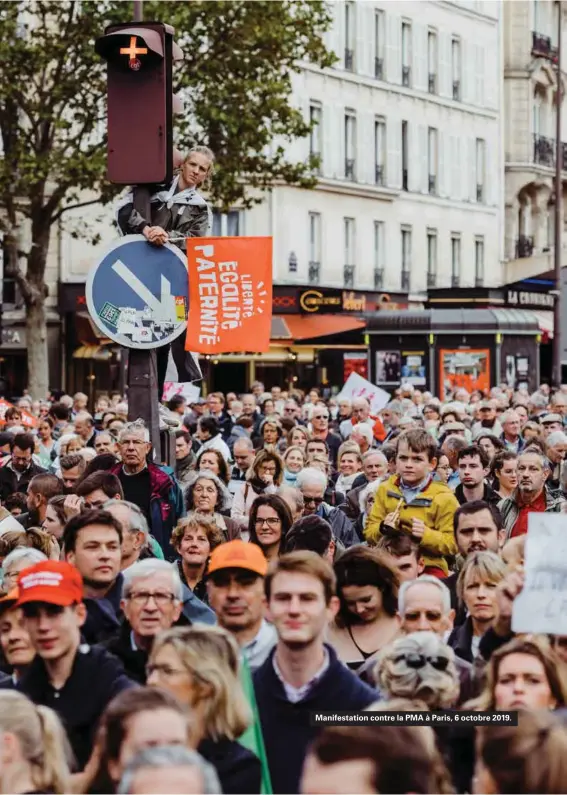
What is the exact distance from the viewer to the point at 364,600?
730 centimetres

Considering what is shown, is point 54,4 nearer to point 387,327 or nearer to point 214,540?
point 387,327

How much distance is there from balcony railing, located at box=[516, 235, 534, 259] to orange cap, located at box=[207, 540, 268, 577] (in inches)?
2175

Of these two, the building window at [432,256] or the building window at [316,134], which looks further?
the building window at [432,256]

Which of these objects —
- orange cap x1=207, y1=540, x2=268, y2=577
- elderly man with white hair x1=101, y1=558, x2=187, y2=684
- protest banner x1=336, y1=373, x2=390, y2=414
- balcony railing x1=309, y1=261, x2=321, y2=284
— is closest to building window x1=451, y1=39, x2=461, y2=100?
balcony railing x1=309, y1=261, x2=321, y2=284

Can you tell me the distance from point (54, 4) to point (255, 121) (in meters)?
5.23

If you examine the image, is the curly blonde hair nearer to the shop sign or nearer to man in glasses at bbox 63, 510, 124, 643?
man in glasses at bbox 63, 510, 124, 643

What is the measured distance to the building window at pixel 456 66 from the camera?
55.0 metres

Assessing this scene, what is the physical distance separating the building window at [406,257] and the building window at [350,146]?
3.25 metres

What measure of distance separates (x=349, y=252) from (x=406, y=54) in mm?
6240

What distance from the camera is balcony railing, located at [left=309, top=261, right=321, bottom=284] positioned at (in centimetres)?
5000

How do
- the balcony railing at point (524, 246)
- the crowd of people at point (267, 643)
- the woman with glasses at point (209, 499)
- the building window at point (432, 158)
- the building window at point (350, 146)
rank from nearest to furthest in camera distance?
the crowd of people at point (267, 643), the woman with glasses at point (209, 499), the building window at point (350, 146), the building window at point (432, 158), the balcony railing at point (524, 246)

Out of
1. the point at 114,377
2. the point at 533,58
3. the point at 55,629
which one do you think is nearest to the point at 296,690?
the point at 55,629

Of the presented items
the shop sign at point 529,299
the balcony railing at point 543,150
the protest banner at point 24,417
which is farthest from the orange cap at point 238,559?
the balcony railing at point 543,150

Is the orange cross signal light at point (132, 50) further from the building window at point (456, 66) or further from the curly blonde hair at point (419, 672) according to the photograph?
the building window at point (456, 66)
